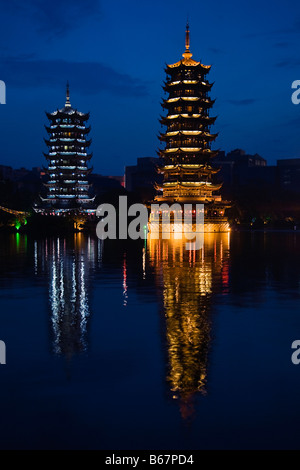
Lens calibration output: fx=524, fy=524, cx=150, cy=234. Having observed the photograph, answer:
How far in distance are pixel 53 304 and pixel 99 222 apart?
2866 inches

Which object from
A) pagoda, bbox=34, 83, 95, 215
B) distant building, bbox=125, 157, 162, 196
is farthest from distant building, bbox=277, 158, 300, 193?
pagoda, bbox=34, 83, 95, 215

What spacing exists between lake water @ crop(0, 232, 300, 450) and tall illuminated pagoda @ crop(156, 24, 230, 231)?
5764 centimetres

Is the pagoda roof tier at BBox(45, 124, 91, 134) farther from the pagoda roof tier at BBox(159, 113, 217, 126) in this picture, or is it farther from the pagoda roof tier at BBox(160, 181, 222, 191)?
the pagoda roof tier at BBox(160, 181, 222, 191)

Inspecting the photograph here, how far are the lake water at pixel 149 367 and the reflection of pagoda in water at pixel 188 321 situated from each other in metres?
0.03

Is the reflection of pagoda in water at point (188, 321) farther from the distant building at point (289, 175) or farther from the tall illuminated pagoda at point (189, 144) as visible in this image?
the distant building at point (289, 175)

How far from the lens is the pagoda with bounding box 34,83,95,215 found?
288 feet

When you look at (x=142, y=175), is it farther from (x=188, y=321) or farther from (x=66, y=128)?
(x=188, y=321)

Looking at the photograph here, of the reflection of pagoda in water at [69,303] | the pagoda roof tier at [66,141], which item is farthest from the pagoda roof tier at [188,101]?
the reflection of pagoda in water at [69,303]

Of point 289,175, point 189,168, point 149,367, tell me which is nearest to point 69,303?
point 149,367

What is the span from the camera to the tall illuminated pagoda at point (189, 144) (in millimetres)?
73812

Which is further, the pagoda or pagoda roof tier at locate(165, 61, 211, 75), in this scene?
the pagoda

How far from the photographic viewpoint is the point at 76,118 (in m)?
89.6

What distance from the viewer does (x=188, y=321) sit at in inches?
440

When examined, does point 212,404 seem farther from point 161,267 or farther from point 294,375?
point 161,267
